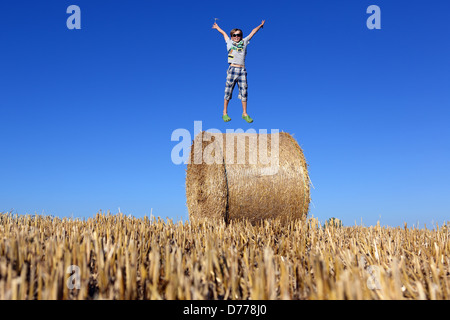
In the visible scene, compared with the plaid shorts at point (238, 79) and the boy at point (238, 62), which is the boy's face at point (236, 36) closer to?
the boy at point (238, 62)

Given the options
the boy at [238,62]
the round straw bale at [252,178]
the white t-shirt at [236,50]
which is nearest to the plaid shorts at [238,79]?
the boy at [238,62]

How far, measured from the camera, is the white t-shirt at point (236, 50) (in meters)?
8.12

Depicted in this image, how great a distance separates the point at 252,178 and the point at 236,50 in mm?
2975

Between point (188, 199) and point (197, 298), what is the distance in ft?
21.3

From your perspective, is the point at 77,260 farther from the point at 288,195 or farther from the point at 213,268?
the point at 288,195

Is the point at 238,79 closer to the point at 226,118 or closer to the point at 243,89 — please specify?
the point at 243,89

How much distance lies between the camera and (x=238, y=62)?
8.20 m

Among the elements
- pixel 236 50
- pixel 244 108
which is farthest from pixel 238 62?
pixel 244 108

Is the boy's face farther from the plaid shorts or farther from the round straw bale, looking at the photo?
the round straw bale

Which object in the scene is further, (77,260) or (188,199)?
(188,199)

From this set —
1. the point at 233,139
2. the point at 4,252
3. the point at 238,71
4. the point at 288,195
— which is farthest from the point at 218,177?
the point at 4,252

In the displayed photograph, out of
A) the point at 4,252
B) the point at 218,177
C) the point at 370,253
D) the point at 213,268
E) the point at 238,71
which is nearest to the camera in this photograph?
the point at 213,268

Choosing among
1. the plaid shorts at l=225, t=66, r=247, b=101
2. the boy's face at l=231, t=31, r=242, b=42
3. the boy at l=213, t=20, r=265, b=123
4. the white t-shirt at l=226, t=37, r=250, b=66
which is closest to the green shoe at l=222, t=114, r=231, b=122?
the boy at l=213, t=20, r=265, b=123
